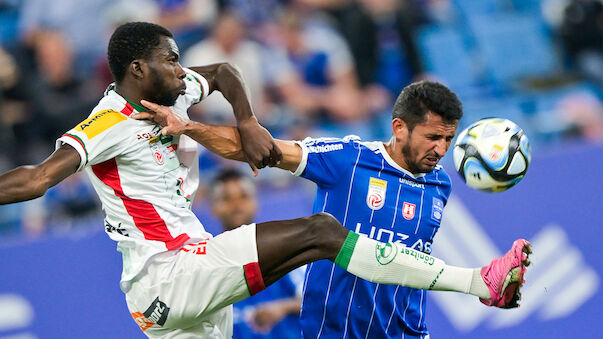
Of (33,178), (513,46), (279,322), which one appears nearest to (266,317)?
(279,322)

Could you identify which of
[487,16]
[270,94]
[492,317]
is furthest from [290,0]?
[492,317]

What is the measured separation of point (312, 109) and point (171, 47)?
5355mm

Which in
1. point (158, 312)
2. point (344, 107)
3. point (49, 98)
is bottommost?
point (158, 312)

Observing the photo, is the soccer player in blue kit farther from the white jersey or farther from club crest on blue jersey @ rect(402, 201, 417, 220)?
the white jersey

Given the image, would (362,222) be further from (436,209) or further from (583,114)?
(583,114)

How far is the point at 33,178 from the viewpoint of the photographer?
3.66 m

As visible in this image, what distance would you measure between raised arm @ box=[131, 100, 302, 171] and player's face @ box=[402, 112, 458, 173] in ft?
2.03

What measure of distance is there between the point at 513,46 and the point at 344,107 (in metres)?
2.55

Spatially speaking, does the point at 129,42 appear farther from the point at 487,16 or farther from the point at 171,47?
the point at 487,16

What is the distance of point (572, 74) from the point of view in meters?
10.2

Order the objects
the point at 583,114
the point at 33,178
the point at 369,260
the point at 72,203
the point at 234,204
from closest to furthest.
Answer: the point at 33,178 → the point at 369,260 → the point at 234,204 → the point at 72,203 → the point at 583,114

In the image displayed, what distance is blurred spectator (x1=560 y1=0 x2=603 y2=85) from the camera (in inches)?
401

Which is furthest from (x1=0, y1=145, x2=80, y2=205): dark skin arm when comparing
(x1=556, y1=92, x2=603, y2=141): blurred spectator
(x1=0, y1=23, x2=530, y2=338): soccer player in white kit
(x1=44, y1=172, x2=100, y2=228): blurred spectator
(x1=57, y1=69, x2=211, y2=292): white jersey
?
(x1=556, y1=92, x2=603, y2=141): blurred spectator

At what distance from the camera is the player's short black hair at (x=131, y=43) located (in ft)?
13.5
